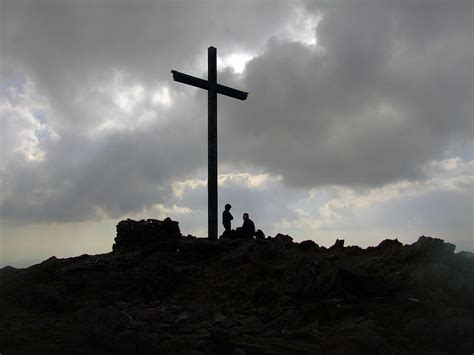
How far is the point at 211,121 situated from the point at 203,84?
1673 millimetres

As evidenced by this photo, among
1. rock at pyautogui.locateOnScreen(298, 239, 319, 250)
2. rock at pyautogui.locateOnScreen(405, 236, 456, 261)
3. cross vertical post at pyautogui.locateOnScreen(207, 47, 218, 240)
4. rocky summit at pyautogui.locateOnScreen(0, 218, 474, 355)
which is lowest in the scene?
rocky summit at pyautogui.locateOnScreen(0, 218, 474, 355)

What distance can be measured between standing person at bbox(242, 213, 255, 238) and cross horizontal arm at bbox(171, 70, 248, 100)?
19.0 feet

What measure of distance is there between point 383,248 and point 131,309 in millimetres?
7637

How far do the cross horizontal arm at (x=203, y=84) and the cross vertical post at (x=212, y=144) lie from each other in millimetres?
309

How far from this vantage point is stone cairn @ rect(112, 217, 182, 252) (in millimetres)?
17688

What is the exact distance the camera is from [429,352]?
9258 mm

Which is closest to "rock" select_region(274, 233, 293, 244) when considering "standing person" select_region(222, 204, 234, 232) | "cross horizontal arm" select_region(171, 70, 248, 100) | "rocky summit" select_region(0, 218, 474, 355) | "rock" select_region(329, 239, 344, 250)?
"rocky summit" select_region(0, 218, 474, 355)

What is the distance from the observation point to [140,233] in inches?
700

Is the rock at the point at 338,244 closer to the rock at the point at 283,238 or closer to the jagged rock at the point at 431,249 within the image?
the rock at the point at 283,238

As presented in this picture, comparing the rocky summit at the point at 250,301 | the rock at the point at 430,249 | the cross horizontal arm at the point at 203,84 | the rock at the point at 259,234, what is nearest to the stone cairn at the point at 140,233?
the rocky summit at the point at 250,301

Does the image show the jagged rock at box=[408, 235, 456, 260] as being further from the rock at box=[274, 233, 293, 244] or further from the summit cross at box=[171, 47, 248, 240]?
the summit cross at box=[171, 47, 248, 240]

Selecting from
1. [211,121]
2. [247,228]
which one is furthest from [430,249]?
[211,121]

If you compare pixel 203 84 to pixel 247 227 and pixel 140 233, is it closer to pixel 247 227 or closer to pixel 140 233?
pixel 247 227

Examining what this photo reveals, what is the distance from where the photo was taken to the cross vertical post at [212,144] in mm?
18531
